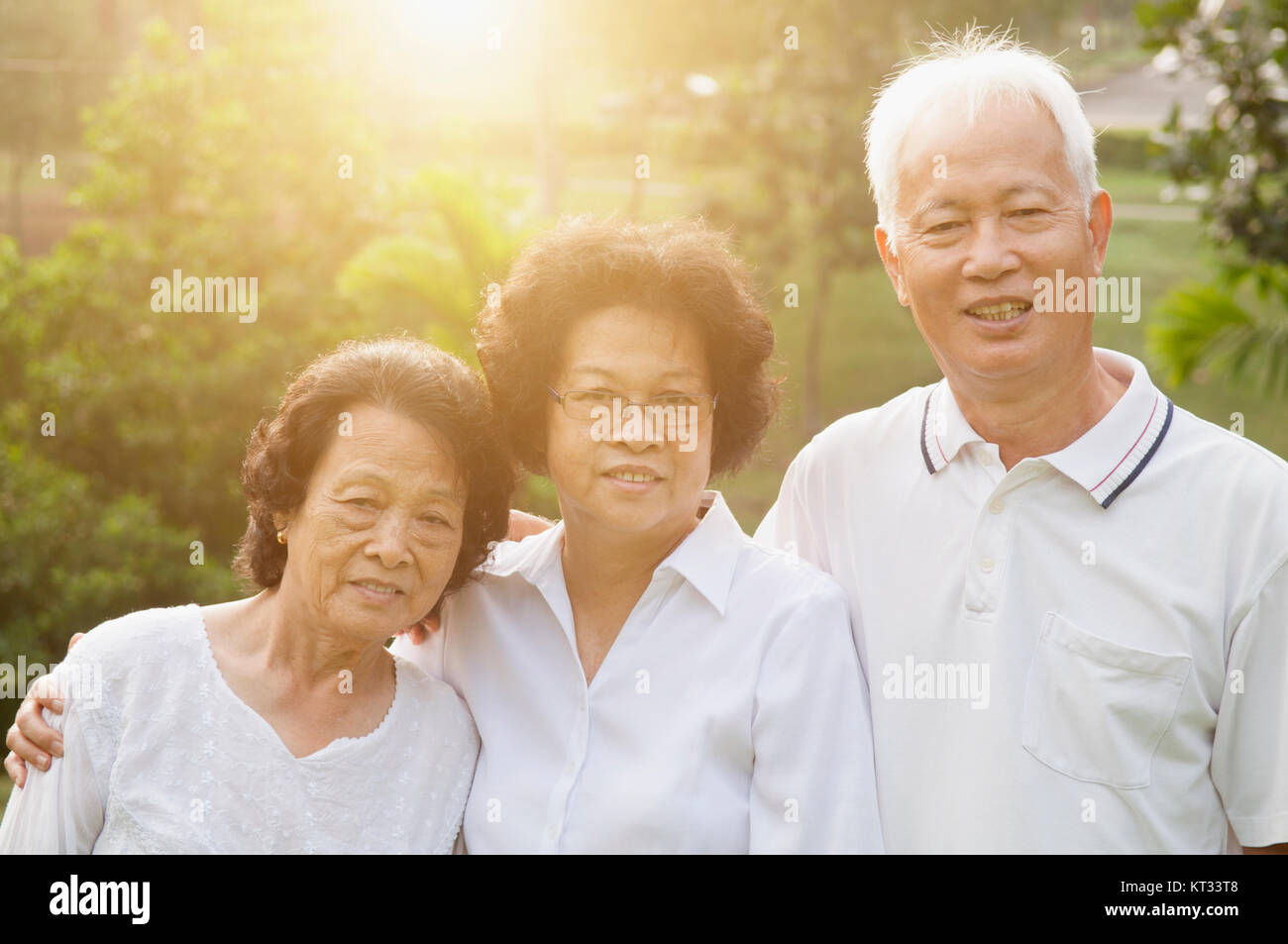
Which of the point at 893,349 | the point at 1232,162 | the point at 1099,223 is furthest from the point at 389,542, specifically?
the point at 893,349

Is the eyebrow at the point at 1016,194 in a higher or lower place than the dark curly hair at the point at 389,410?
higher

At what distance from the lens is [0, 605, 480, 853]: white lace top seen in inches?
101

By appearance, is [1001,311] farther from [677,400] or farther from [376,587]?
[376,587]

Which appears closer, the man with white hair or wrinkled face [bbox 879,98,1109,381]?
the man with white hair

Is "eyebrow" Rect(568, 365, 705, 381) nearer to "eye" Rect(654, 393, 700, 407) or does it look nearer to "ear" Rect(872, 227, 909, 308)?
"eye" Rect(654, 393, 700, 407)

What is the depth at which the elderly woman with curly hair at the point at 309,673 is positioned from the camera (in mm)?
2586

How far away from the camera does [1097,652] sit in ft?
8.30

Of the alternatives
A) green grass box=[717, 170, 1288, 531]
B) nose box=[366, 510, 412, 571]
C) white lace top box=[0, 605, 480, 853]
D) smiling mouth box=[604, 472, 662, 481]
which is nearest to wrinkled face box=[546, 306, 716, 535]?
smiling mouth box=[604, 472, 662, 481]

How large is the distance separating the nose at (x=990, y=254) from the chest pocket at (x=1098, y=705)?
718 mm

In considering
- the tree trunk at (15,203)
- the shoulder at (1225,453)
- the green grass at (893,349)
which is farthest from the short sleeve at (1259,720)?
the tree trunk at (15,203)

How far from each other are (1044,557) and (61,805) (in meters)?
2.03

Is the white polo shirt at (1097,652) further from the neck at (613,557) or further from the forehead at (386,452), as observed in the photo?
the forehead at (386,452)
